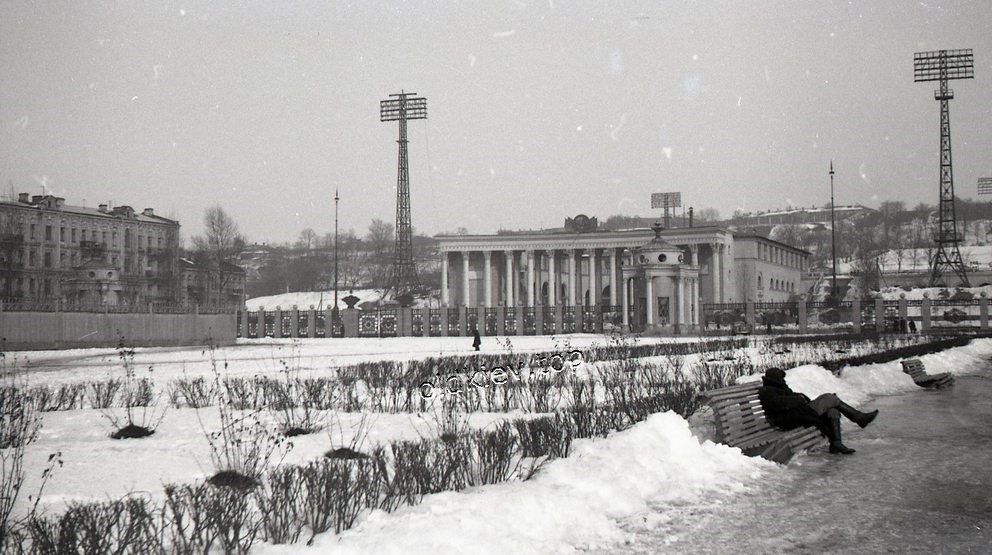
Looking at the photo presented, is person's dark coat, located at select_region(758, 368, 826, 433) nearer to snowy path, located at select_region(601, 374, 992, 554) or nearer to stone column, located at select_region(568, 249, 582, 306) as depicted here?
snowy path, located at select_region(601, 374, 992, 554)

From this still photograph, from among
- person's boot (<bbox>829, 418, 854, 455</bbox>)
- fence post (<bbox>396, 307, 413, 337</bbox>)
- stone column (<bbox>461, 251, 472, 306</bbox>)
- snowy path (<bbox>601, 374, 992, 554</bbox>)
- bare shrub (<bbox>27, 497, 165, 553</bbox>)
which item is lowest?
snowy path (<bbox>601, 374, 992, 554</bbox>)

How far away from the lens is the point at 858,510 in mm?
8344

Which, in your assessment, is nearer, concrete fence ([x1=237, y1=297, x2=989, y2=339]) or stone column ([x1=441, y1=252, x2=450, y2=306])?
concrete fence ([x1=237, y1=297, x2=989, y2=339])

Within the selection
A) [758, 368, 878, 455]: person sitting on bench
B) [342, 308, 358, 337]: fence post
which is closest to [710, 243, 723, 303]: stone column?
[342, 308, 358, 337]: fence post

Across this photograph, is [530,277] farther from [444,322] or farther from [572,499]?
[572,499]

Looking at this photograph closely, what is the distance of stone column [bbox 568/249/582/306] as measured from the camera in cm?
9702

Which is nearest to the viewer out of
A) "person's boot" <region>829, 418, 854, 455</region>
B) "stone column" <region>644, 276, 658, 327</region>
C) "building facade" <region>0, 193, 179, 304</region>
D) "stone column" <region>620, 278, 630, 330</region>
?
"person's boot" <region>829, 418, 854, 455</region>

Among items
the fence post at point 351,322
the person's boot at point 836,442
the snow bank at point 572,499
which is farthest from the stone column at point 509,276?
the snow bank at point 572,499

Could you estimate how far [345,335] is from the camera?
210ft

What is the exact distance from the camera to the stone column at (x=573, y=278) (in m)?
97.0

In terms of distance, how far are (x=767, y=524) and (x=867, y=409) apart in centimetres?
960

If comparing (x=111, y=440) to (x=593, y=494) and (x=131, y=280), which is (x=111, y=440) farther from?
(x=131, y=280)

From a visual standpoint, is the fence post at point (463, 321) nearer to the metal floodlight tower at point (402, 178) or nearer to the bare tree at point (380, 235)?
the metal floodlight tower at point (402, 178)

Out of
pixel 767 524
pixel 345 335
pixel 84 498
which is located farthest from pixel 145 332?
pixel 767 524
